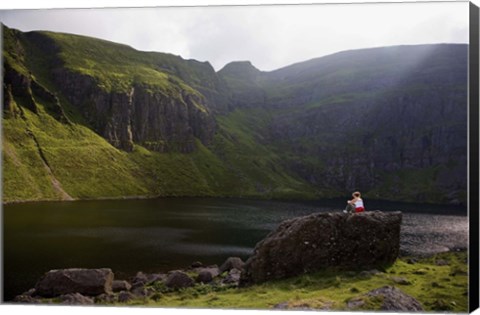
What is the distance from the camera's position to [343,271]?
23.8 meters

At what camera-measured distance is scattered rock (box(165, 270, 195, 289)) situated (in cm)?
3331

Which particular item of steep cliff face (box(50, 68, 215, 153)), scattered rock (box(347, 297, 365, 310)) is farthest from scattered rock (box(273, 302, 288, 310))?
steep cliff face (box(50, 68, 215, 153))

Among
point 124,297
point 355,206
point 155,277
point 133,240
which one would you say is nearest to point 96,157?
point 133,240

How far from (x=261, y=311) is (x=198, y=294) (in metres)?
6.58

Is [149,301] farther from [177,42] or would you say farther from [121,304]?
[177,42]

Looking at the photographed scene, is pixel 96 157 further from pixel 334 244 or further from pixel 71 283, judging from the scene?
pixel 334 244

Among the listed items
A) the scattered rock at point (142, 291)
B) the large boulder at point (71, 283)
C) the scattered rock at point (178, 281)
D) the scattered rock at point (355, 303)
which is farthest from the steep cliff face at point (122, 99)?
the scattered rock at point (355, 303)

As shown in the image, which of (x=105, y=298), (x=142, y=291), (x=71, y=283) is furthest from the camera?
(x=142, y=291)

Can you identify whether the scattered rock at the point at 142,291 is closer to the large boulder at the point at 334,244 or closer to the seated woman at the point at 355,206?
the large boulder at the point at 334,244

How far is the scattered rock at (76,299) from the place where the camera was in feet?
84.0

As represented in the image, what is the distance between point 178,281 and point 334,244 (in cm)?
1366

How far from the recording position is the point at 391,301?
20203mm

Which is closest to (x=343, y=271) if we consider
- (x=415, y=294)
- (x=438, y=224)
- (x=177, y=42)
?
(x=415, y=294)

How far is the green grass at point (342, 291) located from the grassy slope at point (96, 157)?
276 ft
